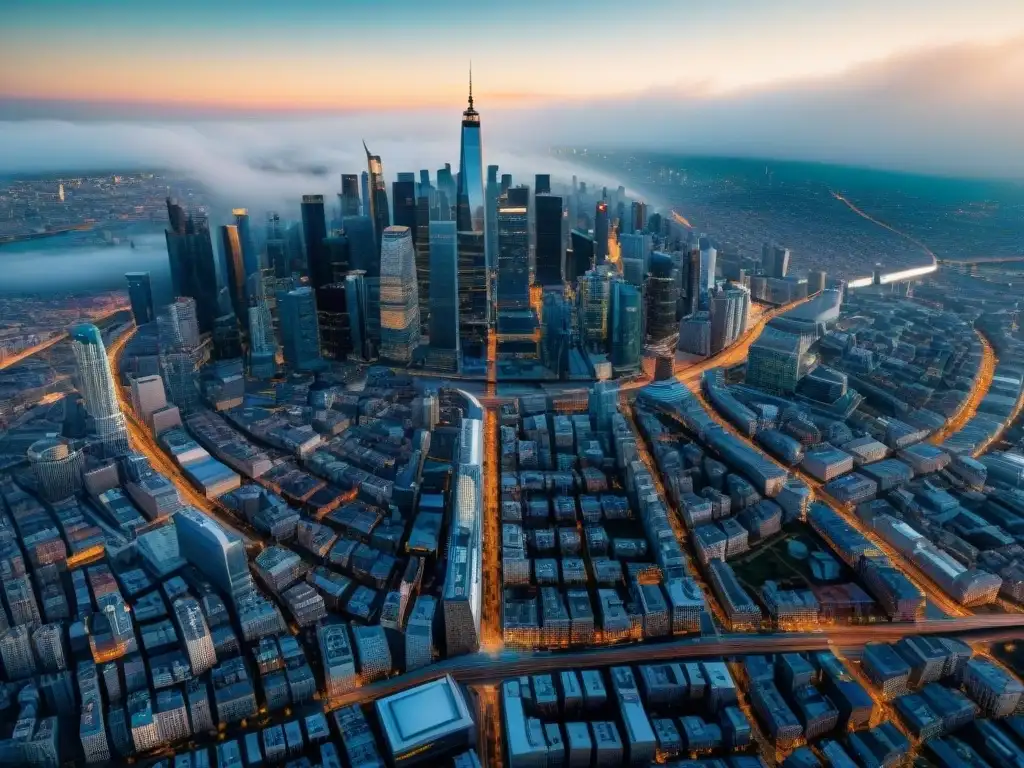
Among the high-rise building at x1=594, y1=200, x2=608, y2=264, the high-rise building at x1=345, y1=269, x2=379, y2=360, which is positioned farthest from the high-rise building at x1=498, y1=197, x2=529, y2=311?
the high-rise building at x1=594, y1=200, x2=608, y2=264

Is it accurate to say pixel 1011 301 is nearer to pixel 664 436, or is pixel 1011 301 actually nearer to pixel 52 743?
pixel 664 436

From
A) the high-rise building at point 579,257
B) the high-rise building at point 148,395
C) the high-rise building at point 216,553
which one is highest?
the high-rise building at point 579,257

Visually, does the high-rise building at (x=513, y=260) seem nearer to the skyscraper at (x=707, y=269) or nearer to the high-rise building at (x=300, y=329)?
the high-rise building at (x=300, y=329)

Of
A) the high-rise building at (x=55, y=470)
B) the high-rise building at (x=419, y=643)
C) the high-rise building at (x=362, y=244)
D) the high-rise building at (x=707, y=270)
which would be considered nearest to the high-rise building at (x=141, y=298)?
the high-rise building at (x=362, y=244)

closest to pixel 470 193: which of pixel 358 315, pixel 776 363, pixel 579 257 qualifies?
pixel 579 257

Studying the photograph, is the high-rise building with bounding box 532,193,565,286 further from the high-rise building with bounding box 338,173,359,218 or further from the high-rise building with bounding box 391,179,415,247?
the high-rise building with bounding box 338,173,359,218

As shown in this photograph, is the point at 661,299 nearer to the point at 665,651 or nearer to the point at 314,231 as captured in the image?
the point at 314,231
